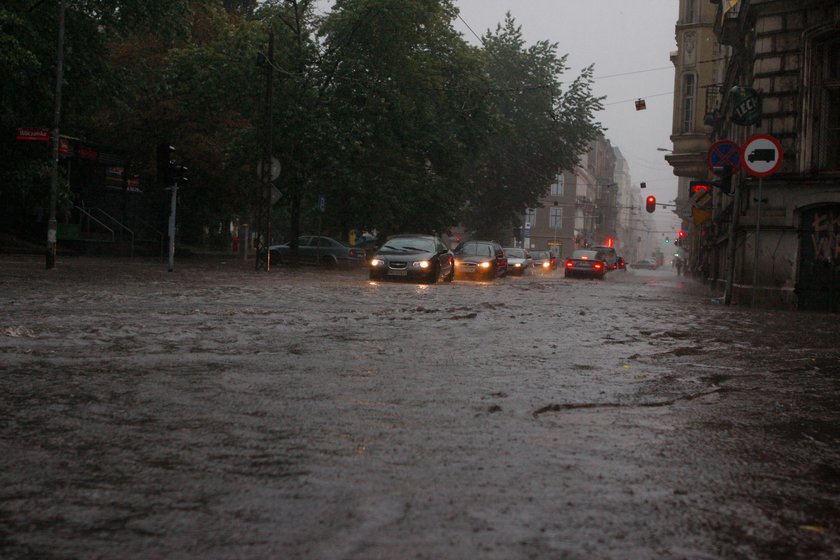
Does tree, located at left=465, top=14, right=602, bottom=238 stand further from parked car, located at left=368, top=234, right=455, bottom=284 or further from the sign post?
the sign post

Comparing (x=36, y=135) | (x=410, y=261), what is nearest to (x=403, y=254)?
(x=410, y=261)

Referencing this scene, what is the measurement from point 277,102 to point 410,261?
11.6m

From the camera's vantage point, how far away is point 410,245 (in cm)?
2647

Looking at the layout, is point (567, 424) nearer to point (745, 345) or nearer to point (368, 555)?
point (368, 555)

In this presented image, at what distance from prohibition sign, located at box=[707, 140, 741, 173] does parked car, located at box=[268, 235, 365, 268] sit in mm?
23364

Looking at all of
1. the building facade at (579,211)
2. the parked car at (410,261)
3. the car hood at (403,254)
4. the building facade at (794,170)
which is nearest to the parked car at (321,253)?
the parked car at (410,261)

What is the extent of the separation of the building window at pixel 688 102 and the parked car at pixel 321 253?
16.5 metres

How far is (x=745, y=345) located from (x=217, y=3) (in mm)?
30183

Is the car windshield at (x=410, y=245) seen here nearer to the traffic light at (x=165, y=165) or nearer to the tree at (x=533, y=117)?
the traffic light at (x=165, y=165)

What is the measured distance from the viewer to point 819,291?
1964cm

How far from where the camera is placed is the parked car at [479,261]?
1246 inches

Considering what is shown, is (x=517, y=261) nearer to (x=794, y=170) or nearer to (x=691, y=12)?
(x=691, y=12)

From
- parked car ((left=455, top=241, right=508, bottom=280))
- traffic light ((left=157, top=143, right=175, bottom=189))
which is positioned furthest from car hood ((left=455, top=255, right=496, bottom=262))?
traffic light ((left=157, top=143, right=175, bottom=189))

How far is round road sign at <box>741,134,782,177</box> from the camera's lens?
669 inches
